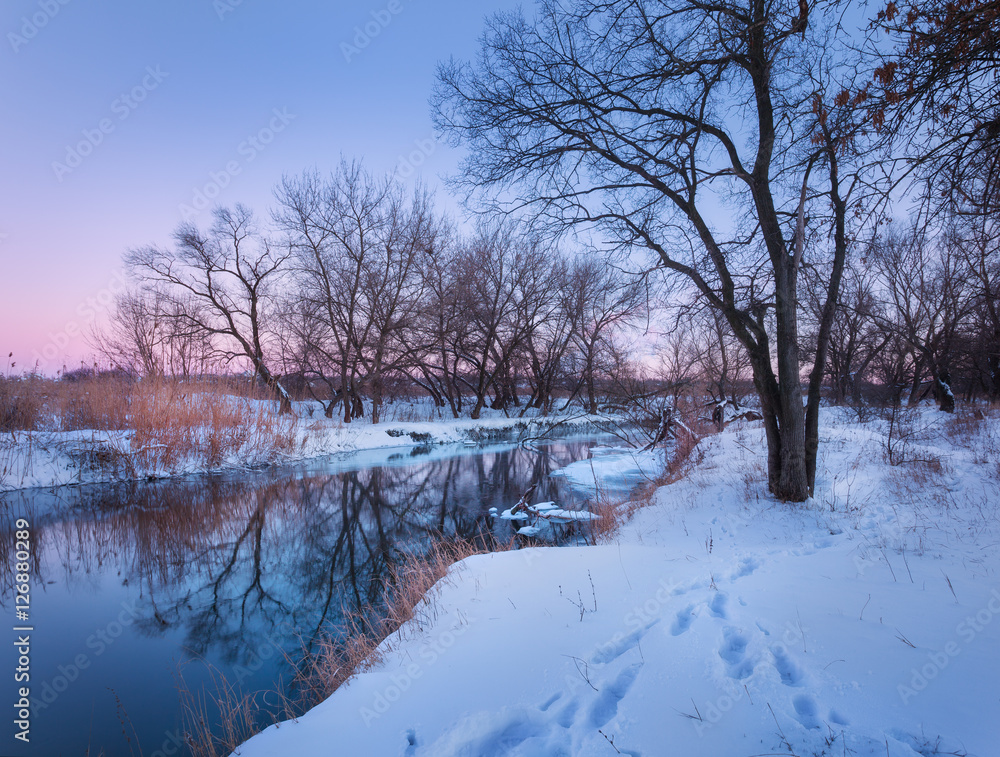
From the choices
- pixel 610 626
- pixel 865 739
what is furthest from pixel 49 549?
pixel 865 739

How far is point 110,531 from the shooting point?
23.9 feet

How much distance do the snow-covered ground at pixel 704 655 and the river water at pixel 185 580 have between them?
1.59 meters

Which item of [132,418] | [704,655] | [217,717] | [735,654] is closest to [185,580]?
[217,717]

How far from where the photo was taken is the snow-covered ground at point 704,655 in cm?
196

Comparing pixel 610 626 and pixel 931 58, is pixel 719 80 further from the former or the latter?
pixel 610 626

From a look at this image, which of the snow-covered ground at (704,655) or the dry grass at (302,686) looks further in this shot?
the dry grass at (302,686)

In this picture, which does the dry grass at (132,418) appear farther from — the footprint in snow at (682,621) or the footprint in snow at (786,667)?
the footprint in snow at (786,667)

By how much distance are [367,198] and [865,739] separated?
70.6 feet

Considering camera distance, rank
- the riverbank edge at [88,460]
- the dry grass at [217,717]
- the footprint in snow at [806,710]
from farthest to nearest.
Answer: the riverbank edge at [88,460] → the dry grass at [217,717] → the footprint in snow at [806,710]

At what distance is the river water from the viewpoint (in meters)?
3.57

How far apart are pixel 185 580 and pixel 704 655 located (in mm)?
6275

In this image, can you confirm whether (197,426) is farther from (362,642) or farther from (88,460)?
(362,642)

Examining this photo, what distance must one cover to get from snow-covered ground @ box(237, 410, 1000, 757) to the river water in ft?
5.22

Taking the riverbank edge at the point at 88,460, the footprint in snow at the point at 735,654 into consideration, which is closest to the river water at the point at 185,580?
the riverbank edge at the point at 88,460
